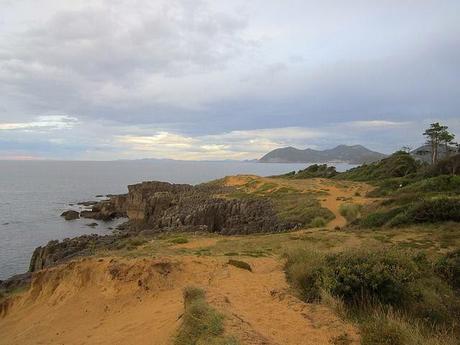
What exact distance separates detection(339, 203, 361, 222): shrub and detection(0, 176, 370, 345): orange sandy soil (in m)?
13.7

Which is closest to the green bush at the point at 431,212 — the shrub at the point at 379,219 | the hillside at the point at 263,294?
the hillside at the point at 263,294

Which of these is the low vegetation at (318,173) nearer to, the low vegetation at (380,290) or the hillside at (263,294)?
the hillside at (263,294)

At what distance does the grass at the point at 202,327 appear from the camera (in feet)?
22.5

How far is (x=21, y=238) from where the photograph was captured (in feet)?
144

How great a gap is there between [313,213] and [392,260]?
19.5 metres

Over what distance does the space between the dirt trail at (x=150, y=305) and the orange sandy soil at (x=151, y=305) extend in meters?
0.02

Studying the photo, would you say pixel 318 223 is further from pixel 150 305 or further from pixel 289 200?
pixel 150 305

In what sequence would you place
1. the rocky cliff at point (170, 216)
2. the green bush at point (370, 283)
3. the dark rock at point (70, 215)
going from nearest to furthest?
1. the green bush at point (370, 283)
2. the rocky cliff at point (170, 216)
3. the dark rock at point (70, 215)

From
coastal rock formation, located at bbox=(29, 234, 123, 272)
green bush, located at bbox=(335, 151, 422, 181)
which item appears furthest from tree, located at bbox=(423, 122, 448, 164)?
coastal rock formation, located at bbox=(29, 234, 123, 272)

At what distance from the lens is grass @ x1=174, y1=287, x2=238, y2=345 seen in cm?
687

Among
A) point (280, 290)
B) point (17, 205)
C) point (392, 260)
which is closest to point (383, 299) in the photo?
point (392, 260)

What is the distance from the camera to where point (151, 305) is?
1138 centimetres

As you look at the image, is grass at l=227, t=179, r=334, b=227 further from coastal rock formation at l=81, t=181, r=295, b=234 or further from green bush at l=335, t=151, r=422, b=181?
green bush at l=335, t=151, r=422, b=181

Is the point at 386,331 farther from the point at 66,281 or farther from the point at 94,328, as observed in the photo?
the point at 66,281
